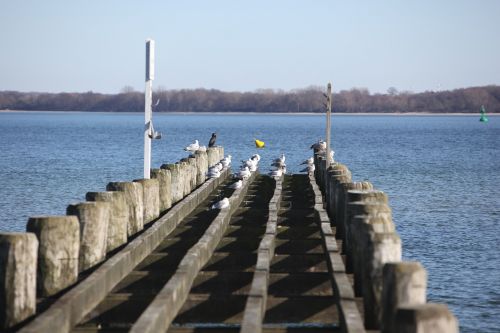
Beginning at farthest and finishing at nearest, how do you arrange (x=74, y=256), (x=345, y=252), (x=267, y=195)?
(x=267, y=195), (x=345, y=252), (x=74, y=256)

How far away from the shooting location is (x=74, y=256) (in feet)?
32.9

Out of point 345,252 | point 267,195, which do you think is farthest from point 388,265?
point 267,195

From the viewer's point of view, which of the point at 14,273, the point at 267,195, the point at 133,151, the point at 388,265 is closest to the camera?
the point at 388,265

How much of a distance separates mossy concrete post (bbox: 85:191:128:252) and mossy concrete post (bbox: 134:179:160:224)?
238 centimetres

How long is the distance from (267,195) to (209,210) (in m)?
4.75

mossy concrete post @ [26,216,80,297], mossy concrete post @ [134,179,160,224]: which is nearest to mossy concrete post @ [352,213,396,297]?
mossy concrete post @ [26,216,80,297]

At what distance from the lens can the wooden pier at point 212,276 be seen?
8.34m

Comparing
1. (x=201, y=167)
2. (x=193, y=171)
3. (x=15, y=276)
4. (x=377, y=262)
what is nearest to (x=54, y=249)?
(x=15, y=276)

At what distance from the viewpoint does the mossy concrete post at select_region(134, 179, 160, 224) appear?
610 inches

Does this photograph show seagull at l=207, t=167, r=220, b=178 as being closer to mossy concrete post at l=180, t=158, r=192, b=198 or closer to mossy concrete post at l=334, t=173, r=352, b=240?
mossy concrete post at l=180, t=158, r=192, b=198

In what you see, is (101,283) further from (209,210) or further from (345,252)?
(209,210)

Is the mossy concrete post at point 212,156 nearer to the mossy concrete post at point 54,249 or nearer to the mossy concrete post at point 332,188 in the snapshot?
the mossy concrete post at point 332,188

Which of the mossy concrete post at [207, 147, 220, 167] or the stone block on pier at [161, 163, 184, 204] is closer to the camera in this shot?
the stone block on pier at [161, 163, 184, 204]

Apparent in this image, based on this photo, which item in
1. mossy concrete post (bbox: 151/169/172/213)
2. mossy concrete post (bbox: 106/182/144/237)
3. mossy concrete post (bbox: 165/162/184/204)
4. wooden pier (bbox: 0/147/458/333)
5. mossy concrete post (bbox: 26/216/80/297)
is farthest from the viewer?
mossy concrete post (bbox: 165/162/184/204)
